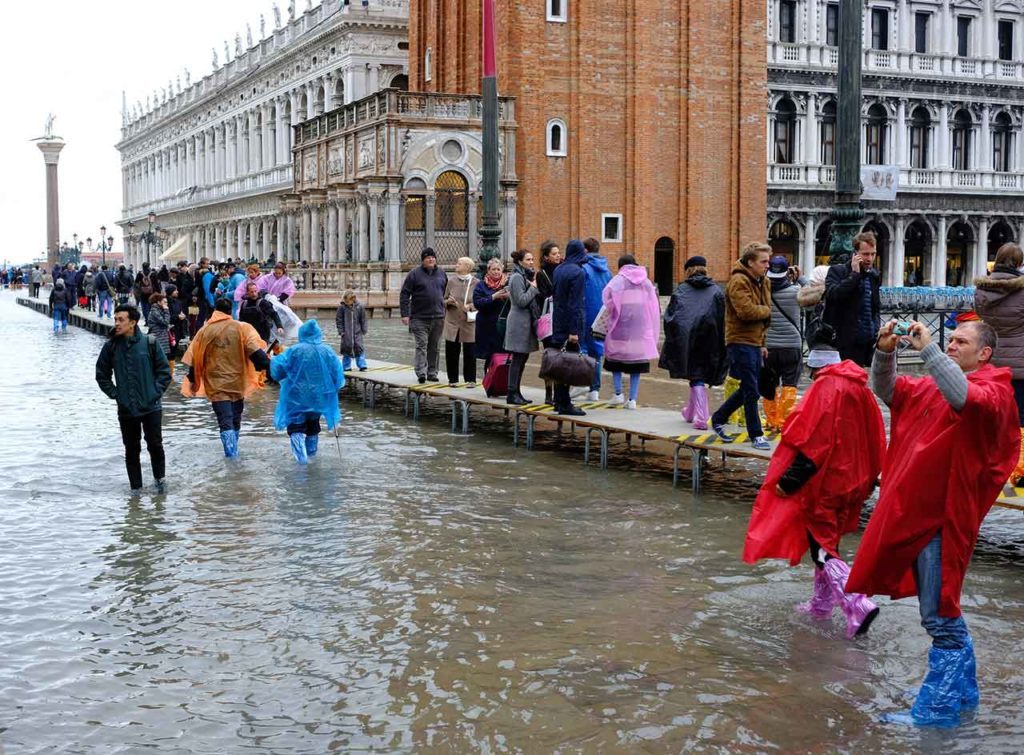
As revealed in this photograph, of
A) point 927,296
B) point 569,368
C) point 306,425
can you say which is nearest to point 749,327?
point 569,368

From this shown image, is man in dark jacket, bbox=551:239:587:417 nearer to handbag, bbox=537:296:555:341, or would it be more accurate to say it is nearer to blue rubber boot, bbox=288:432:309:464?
handbag, bbox=537:296:555:341

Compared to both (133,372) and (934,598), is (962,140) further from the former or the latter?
(934,598)

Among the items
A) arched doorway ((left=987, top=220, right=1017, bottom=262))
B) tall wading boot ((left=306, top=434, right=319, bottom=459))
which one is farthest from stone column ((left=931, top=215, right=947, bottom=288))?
tall wading boot ((left=306, top=434, right=319, bottom=459))

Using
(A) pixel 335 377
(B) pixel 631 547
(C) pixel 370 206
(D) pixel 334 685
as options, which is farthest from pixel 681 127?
(D) pixel 334 685

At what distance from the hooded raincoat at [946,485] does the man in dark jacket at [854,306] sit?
4654 mm

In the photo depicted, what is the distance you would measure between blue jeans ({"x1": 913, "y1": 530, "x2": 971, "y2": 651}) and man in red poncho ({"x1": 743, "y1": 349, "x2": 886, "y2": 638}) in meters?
1.21

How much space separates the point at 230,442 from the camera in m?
12.8

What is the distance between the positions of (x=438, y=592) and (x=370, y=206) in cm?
3327

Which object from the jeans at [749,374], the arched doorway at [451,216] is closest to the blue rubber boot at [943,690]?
the jeans at [749,374]

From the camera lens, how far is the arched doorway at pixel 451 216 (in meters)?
40.2

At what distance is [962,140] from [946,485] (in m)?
57.6

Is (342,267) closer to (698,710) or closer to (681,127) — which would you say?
(681,127)

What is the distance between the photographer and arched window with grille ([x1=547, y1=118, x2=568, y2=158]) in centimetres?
3997

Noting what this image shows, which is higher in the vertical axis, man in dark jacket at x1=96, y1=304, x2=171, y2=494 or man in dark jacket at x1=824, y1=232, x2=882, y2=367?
man in dark jacket at x1=824, y1=232, x2=882, y2=367
